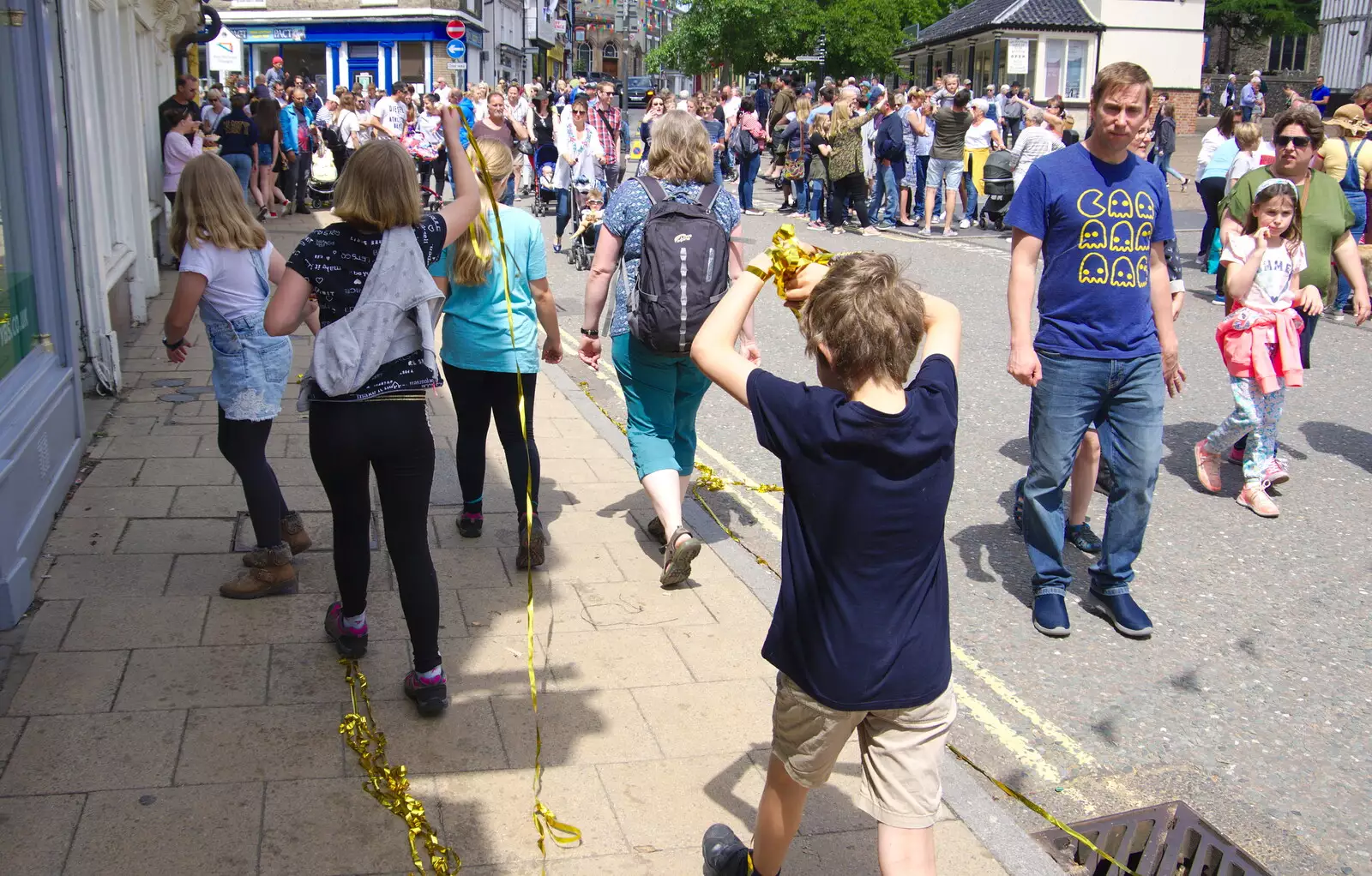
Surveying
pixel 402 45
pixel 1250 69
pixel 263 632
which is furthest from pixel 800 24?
pixel 263 632

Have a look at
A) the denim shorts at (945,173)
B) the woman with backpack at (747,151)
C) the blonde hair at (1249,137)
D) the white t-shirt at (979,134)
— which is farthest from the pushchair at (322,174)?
the blonde hair at (1249,137)

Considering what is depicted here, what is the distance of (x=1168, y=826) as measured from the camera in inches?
145

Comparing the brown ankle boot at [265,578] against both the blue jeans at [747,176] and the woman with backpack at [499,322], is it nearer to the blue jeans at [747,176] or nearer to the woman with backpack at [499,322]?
the woman with backpack at [499,322]

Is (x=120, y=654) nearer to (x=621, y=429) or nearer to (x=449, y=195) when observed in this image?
(x=621, y=429)

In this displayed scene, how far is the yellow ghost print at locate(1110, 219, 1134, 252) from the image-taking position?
4629mm

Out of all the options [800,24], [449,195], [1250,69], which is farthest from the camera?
[1250,69]

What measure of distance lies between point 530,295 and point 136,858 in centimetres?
271

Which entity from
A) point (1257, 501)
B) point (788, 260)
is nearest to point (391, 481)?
point (788, 260)

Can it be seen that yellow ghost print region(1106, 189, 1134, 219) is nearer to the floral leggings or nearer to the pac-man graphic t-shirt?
the pac-man graphic t-shirt

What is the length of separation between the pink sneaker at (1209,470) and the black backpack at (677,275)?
10.3 ft

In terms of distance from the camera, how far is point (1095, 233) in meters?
4.63

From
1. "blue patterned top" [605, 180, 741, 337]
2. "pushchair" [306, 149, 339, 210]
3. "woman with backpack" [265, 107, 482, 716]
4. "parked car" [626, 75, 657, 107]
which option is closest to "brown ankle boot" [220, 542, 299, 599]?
"woman with backpack" [265, 107, 482, 716]

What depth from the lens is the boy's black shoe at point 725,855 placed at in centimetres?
306

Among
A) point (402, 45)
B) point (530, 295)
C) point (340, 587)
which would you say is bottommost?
point (340, 587)
